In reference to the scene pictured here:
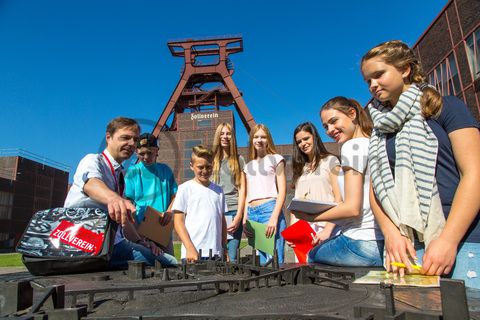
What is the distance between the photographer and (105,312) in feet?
3.13

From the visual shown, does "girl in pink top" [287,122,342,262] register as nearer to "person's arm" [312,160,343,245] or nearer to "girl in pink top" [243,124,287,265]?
"person's arm" [312,160,343,245]

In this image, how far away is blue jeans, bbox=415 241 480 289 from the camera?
1.25 m

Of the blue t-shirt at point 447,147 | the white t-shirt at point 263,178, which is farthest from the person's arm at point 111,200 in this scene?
the white t-shirt at point 263,178

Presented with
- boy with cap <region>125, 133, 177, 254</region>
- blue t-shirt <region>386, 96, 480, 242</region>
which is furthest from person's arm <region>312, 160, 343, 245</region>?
boy with cap <region>125, 133, 177, 254</region>

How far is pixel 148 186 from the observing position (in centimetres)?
343

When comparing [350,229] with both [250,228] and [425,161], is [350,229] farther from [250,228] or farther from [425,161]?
[250,228]

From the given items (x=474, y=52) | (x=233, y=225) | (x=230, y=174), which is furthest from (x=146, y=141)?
(x=474, y=52)

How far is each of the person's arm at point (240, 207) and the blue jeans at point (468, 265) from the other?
2259mm

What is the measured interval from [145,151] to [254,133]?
110 cm

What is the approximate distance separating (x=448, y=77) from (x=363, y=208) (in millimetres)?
14570

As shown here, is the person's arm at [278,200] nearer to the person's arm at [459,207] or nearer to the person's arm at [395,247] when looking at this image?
the person's arm at [395,247]

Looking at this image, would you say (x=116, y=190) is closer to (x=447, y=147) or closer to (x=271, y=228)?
(x=271, y=228)

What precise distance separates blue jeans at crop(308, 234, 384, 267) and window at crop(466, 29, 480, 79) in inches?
515

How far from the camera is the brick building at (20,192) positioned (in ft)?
92.4
